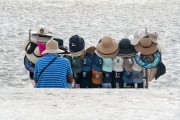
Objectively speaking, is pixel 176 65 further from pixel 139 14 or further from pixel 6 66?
pixel 139 14

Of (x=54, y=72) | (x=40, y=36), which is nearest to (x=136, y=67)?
(x=54, y=72)

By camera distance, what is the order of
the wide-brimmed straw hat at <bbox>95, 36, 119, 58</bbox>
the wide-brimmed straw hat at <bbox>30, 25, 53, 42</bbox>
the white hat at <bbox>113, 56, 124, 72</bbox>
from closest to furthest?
1. the white hat at <bbox>113, 56, 124, 72</bbox>
2. the wide-brimmed straw hat at <bbox>95, 36, 119, 58</bbox>
3. the wide-brimmed straw hat at <bbox>30, 25, 53, 42</bbox>

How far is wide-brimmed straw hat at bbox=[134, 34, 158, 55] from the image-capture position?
25.8ft

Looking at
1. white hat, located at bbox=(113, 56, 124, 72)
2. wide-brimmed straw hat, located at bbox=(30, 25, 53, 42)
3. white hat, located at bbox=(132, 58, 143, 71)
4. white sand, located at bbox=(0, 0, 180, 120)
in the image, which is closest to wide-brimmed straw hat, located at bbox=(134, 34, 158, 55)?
white hat, located at bbox=(132, 58, 143, 71)

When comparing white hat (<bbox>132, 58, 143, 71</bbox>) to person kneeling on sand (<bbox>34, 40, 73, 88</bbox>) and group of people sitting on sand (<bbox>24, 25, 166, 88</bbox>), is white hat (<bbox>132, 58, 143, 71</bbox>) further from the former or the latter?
person kneeling on sand (<bbox>34, 40, 73, 88</bbox>)

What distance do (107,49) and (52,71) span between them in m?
1.05

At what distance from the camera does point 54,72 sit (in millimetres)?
7141

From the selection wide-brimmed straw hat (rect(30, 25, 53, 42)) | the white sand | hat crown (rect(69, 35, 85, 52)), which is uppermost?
wide-brimmed straw hat (rect(30, 25, 53, 42))

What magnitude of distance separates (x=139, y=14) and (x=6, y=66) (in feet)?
31.3

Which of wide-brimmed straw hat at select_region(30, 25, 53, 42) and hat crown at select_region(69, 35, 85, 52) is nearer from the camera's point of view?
hat crown at select_region(69, 35, 85, 52)

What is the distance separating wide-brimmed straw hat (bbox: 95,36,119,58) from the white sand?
0.89 meters

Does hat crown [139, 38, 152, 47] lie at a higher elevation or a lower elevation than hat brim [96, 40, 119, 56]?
higher

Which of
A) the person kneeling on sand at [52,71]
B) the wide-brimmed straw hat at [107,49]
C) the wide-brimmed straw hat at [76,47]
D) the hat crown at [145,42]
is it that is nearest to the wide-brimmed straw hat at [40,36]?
the wide-brimmed straw hat at [76,47]

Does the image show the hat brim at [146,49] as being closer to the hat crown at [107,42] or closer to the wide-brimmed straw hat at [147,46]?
the wide-brimmed straw hat at [147,46]
